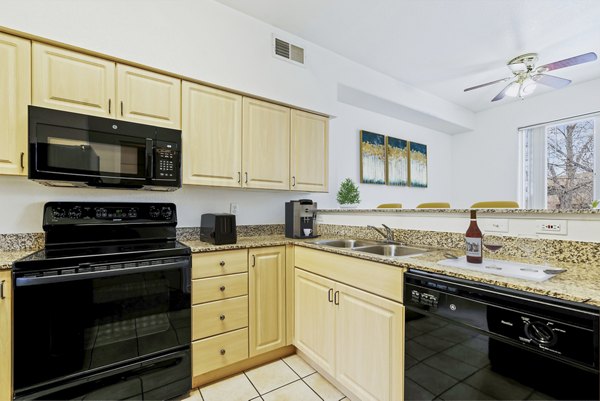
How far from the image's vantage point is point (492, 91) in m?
3.98

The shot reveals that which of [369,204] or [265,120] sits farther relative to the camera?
[369,204]

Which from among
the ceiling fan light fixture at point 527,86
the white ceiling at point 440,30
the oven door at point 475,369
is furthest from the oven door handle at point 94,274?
the ceiling fan light fixture at point 527,86

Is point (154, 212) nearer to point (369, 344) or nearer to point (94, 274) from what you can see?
point (94, 274)

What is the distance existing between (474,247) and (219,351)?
168cm

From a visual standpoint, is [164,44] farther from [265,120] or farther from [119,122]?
[265,120]

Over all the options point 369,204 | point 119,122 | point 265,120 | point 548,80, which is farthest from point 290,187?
point 548,80

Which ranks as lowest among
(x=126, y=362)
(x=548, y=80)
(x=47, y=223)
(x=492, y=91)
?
(x=126, y=362)

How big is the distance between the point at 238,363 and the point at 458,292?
1.62 m

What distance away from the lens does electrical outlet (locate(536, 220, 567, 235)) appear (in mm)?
1287

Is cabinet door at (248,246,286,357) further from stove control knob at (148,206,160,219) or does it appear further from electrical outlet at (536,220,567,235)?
electrical outlet at (536,220,567,235)

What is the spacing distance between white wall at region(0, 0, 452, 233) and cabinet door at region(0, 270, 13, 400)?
0.58 m

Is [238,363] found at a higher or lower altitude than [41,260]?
lower

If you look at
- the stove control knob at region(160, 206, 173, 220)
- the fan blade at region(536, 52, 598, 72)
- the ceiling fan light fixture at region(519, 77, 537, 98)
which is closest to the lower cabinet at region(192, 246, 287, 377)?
the stove control knob at region(160, 206, 173, 220)

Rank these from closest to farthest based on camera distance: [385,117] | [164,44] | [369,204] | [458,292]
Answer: [458,292]
[164,44]
[369,204]
[385,117]
